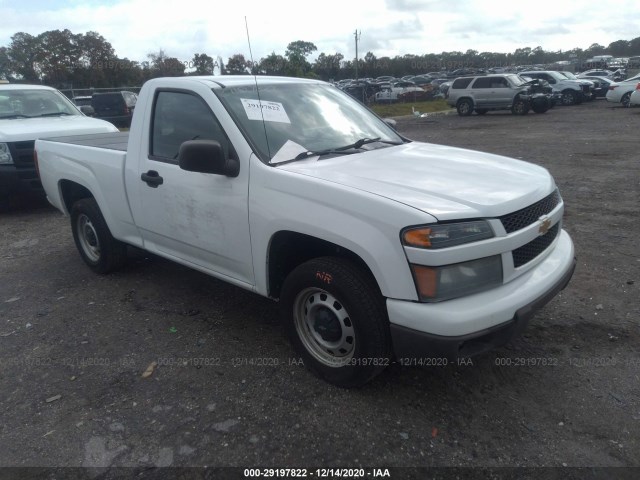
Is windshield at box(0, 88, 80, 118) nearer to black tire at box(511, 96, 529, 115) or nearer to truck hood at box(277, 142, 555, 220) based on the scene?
truck hood at box(277, 142, 555, 220)

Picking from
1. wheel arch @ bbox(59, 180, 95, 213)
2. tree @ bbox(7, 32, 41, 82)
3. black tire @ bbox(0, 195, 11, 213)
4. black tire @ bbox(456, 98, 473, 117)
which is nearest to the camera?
wheel arch @ bbox(59, 180, 95, 213)

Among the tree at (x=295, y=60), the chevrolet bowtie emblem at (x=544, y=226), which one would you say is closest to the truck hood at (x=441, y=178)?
the chevrolet bowtie emblem at (x=544, y=226)

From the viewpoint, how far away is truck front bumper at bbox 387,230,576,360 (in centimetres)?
250

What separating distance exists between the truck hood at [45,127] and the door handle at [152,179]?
4.65 meters

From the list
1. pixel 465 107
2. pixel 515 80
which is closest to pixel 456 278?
pixel 515 80

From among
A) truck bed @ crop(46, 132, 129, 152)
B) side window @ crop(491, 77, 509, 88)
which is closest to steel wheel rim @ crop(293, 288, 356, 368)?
truck bed @ crop(46, 132, 129, 152)

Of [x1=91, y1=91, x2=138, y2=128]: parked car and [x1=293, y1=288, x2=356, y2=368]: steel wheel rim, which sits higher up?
[x1=91, y1=91, x2=138, y2=128]: parked car

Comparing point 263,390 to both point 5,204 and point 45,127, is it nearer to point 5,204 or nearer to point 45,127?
point 45,127

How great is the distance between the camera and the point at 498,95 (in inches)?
898

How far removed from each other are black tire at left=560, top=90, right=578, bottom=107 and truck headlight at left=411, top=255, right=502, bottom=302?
2743 centimetres

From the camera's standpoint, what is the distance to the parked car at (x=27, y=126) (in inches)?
295

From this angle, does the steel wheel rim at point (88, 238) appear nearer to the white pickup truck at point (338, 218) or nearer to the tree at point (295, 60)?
the white pickup truck at point (338, 218)

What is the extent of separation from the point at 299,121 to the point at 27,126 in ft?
20.3

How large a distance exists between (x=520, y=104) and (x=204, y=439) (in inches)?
909
